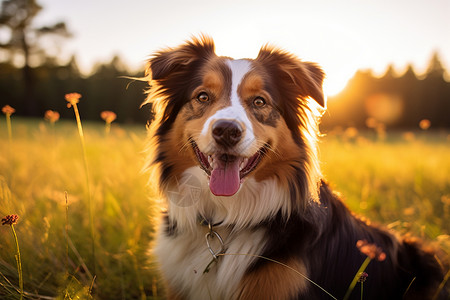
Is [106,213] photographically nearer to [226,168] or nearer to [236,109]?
[226,168]

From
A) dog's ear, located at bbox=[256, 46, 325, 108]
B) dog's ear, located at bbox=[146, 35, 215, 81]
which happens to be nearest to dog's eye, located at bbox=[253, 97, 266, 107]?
dog's ear, located at bbox=[256, 46, 325, 108]

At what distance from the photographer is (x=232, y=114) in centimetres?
244

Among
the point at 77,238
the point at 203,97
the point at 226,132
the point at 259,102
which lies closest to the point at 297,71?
the point at 259,102

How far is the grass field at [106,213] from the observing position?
289 cm

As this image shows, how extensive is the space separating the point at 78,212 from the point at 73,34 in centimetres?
3541

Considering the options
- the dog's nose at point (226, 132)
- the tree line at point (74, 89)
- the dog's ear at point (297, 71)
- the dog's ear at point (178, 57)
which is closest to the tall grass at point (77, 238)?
the dog's ear at point (178, 57)

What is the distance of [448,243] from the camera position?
320cm

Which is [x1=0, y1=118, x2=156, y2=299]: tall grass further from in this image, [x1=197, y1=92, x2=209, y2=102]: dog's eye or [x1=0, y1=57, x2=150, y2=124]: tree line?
[x1=0, y1=57, x2=150, y2=124]: tree line

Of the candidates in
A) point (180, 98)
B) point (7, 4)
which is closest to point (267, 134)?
point (180, 98)

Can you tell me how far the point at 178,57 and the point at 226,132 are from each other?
100 centimetres

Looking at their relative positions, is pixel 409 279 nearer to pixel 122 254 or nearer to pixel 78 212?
pixel 122 254

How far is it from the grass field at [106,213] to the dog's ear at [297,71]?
2.17 ft

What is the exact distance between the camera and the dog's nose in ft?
7.61

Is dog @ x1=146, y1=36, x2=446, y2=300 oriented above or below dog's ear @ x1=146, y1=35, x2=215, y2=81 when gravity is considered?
below
